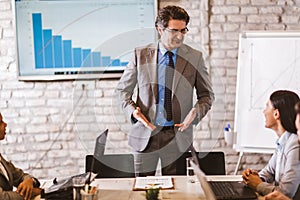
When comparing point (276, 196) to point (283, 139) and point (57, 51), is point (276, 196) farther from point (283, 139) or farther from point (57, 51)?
point (57, 51)

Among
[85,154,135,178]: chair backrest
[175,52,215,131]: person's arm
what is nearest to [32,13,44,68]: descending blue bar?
[85,154,135,178]: chair backrest

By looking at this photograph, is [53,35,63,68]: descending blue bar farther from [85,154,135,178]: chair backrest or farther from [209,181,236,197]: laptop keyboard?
[209,181,236,197]: laptop keyboard

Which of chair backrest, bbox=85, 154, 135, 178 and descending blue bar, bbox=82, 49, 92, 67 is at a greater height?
descending blue bar, bbox=82, 49, 92, 67

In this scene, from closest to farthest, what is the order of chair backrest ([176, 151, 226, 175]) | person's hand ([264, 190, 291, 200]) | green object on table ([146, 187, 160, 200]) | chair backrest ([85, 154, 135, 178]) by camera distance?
person's hand ([264, 190, 291, 200]) < green object on table ([146, 187, 160, 200]) < chair backrest ([176, 151, 226, 175]) < chair backrest ([85, 154, 135, 178])

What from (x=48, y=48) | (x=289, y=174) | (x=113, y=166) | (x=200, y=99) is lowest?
(x=113, y=166)

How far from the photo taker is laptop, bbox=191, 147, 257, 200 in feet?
5.89

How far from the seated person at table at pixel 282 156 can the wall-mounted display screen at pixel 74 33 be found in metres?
1.57

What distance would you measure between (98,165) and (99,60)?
0.92m

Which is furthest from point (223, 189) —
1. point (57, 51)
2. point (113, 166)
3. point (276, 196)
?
point (57, 51)

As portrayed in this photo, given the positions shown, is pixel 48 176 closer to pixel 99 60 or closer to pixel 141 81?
pixel 99 60

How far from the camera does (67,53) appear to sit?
11.5 ft

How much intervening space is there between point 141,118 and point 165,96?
194mm

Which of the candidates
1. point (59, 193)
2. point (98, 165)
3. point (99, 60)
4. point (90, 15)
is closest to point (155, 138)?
point (98, 165)

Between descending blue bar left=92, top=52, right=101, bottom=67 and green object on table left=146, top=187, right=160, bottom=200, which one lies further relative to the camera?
descending blue bar left=92, top=52, right=101, bottom=67
